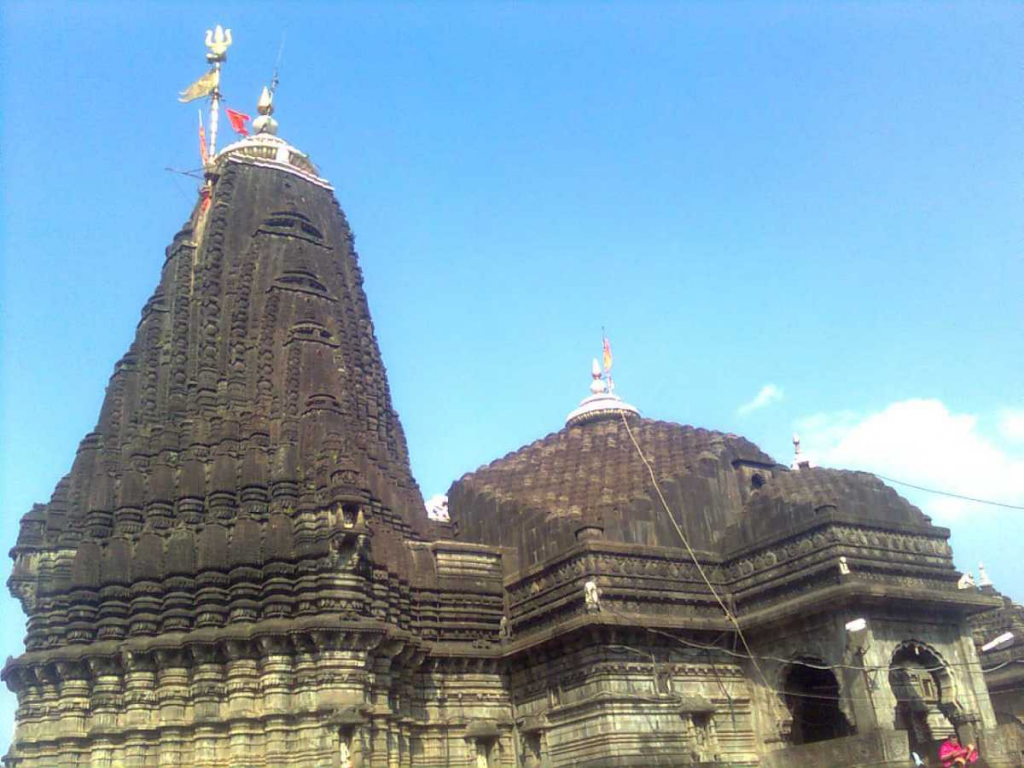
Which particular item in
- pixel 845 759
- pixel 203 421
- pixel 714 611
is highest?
pixel 203 421

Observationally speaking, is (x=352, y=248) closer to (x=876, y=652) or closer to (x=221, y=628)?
(x=221, y=628)

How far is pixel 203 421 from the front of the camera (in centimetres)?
2258

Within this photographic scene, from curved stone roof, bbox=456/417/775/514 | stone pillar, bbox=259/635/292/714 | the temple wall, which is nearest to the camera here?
stone pillar, bbox=259/635/292/714

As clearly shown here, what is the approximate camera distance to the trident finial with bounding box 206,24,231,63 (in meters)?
32.2

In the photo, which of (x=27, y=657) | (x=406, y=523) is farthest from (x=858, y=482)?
(x=27, y=657)

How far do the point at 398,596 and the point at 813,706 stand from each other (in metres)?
11.1

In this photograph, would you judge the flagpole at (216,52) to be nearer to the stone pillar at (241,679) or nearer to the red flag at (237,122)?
the red flag at (237,122)

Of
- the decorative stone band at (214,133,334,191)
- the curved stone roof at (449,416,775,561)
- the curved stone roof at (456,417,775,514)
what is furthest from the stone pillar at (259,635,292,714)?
the decorative stone band at (214,133,334,191)

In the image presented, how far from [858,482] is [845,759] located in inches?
257

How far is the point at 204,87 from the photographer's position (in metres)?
32.2

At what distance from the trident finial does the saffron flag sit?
490 mm

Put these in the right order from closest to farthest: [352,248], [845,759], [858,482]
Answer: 1. [845,759]
2. [858,482]
3. [352,248]

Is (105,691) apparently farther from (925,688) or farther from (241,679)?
(925,688)

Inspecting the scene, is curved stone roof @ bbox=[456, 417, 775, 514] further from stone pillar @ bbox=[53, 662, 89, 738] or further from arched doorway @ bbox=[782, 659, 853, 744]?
stone pillar @ bbox=[53, 662, 89, 738]
